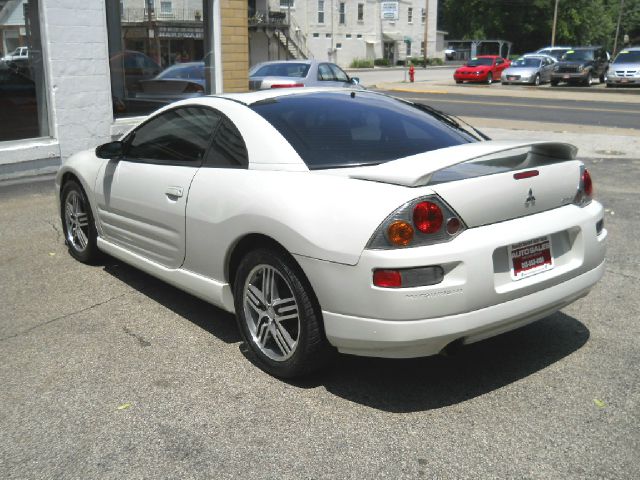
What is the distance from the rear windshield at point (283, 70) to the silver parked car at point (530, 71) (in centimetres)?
2144

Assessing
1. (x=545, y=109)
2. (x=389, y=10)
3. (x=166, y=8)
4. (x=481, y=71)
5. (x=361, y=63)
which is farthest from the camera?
(x=389, y=10)

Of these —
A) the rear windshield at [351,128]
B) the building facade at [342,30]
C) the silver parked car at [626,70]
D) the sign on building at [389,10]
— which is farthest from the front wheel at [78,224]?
the sign on building at [389,10]

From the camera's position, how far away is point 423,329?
3227 mm

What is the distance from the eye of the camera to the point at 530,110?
878 inches

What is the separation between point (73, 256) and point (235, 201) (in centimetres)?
284

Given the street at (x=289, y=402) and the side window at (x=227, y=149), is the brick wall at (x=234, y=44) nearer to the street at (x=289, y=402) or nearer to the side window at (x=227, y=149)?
the street at (x=289, y=402)

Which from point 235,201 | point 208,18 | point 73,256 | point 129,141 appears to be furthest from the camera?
point 208,18

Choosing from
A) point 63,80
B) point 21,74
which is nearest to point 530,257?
point 63,80

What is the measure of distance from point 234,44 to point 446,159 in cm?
997

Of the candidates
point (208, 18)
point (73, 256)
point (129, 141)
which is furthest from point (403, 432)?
point (208, 18)

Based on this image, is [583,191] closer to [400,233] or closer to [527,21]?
[400,233]

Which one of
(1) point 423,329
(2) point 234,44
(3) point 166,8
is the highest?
(3) point 166,8

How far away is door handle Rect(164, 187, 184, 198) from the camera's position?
4355 mm

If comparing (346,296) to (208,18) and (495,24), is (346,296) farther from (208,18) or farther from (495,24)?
(495,24)
